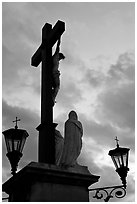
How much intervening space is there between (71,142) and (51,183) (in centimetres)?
90

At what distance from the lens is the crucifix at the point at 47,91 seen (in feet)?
26.8

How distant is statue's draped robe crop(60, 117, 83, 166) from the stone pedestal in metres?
0.19

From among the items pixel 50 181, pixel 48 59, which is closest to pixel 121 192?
pixel 50 181

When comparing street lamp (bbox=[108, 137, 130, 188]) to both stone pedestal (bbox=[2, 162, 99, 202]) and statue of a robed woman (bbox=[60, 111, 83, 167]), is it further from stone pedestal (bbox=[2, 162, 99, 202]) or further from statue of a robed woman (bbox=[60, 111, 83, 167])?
stone pedestal (bbox=[2, 162, 99, 202])

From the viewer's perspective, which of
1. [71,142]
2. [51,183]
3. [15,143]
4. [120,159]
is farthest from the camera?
[120,159]

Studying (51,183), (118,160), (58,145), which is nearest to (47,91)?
(58,145)

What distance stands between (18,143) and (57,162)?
99 cm

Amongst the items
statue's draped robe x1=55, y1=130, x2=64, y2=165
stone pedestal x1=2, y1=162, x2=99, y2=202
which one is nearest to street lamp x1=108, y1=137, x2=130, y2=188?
statue's draped robe x1=55, y1=130, x2=64, y2=165

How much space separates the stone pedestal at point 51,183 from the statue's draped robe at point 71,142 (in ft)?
0.63

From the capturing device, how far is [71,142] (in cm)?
770

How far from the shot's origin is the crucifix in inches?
321

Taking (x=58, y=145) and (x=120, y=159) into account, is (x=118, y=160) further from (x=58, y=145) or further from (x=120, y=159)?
(x=58, y=145)

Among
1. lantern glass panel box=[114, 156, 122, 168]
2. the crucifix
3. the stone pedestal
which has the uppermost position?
the crucifix

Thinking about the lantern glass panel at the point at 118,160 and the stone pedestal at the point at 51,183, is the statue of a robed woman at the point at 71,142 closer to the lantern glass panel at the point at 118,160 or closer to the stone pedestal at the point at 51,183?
the stone pedestal at the point at 51,183
